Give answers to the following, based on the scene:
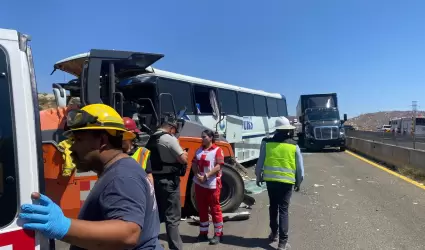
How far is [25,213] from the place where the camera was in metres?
1.69

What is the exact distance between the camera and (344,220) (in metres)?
6.82

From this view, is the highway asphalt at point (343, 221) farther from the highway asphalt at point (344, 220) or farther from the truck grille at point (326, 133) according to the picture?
the truck grille at point (326, 133)

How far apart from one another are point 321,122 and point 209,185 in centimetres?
1919

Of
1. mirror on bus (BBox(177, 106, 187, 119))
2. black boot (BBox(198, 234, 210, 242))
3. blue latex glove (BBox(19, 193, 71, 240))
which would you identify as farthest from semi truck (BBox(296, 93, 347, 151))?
blue latex glove (BBox(19, 193, 71, 240))

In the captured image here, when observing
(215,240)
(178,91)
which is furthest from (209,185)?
(178,91)

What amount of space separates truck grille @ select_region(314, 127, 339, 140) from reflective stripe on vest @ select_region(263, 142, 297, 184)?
18037 millimetres

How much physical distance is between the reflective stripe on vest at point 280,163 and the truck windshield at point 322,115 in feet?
63.5

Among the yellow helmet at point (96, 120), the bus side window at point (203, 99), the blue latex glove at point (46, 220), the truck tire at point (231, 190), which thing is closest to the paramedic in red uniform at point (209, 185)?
the truck tire at point (231, 190)

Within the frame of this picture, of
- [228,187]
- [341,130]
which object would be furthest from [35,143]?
[341,130]

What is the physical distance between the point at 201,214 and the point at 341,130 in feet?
62.5

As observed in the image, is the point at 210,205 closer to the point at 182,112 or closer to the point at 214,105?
the point at 182,112

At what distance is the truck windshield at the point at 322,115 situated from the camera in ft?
78.9

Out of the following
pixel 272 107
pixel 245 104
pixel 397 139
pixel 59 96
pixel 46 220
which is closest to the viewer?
pixel 46 220

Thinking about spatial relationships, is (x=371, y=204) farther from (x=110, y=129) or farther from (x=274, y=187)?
(x=110, y=129)
